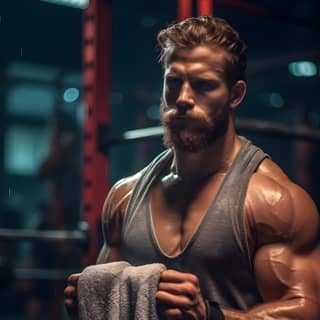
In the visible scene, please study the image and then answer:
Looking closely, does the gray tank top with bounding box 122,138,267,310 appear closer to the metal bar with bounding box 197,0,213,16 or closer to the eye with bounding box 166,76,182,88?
the eye with bounding box 166,76,182,88

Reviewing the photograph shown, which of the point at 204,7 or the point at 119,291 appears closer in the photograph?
the point at 119,291

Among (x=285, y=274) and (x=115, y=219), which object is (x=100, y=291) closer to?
(x=115, y=219)

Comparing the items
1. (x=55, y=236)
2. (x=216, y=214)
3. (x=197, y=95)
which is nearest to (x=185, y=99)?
(x=197, y=95)

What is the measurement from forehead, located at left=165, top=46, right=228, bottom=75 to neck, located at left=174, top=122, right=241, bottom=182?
0.48 feet

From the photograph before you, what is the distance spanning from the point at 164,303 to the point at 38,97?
4.44 metres

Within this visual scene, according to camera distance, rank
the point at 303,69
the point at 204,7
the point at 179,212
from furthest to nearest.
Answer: the point at 303,69 < the point at 204,7 < the point at 179,212

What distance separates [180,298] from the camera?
1435 mm

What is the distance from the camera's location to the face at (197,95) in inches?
61.7

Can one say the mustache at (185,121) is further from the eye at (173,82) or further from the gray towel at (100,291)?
the gray towel at (100,291)

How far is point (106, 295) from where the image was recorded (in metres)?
1.56

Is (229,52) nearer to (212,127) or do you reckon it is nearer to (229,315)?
(212,127)

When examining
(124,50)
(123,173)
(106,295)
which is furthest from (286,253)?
(123,173)

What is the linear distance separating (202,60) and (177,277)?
0.43 meters

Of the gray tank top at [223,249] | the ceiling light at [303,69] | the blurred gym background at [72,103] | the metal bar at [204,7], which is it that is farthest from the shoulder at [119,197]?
the ceiling light at [303,69]
